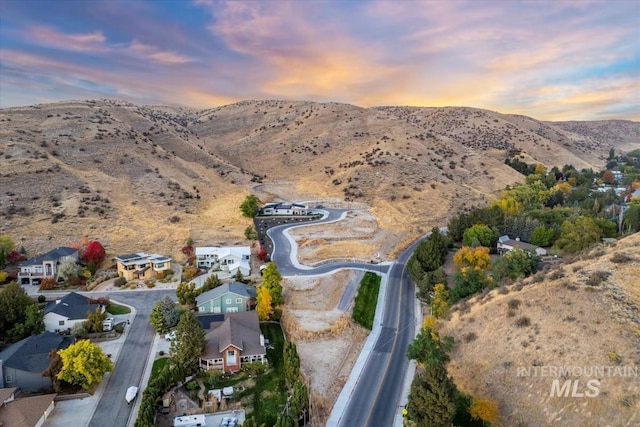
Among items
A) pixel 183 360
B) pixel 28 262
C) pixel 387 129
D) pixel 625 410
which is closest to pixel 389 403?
pixel 625 410

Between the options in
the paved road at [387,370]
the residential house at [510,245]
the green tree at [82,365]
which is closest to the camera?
the paved road at [387,370]

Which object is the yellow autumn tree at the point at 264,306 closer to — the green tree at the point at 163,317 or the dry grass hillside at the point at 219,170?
the green tree at the point at 163,317

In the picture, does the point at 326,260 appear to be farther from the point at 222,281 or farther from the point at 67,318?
the point at 67,318

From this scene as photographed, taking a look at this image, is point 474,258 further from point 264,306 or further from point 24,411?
point 24,411

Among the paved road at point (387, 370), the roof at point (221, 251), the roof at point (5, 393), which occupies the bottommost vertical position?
the paved road at point (387, 370)

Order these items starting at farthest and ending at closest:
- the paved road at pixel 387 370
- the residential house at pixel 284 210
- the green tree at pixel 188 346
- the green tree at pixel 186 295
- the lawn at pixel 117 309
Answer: the residential house at pixel 284 210 → the green tree at pixel 186 295 → the lawn at pixel 117 309 → the green tree at pixel 188 346 → the paved road at pixel 387 370

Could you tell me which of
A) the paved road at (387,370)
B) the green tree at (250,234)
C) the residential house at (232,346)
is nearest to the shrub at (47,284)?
the residential house at (232,346)
